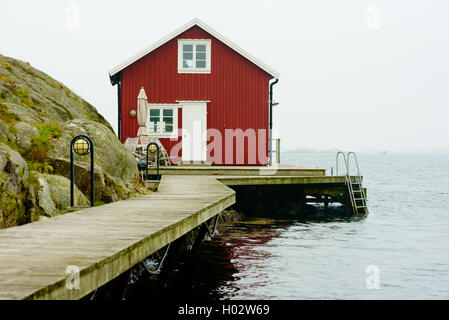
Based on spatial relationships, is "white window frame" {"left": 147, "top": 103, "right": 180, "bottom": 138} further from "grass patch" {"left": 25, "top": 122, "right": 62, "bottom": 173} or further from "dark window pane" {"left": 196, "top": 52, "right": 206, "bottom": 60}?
"grass patch" {"left": 25, "top": 122, "right": 62, "bottom": 173}

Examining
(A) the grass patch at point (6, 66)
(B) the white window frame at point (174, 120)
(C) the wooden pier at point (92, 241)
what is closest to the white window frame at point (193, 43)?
(B) the white window frame at point (174, 120)

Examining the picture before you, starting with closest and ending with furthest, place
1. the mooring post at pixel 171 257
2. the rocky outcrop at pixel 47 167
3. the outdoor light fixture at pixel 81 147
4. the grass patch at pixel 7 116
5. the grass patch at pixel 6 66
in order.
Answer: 1. the rocky outcrop at pixel 47 167
2. the mooring post at pixel 171 257
3. the outdoor light fixture at pixel 81 147
4. the grass patch at pixel 7 116
5. the grass patch at pixel 6 66

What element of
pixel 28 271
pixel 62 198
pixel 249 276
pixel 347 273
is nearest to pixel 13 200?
pixel 62 198

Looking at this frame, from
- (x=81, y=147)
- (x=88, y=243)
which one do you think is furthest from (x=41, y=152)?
(x=88, y=243)

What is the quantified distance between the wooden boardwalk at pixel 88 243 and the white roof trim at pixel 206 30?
12.4 m

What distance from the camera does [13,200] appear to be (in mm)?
7938

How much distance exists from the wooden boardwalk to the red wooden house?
39.1 feet

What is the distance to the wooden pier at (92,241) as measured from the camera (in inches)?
167

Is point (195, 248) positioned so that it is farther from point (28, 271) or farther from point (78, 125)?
point (28, 271)

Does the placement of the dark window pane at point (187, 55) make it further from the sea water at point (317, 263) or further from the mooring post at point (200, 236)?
the mooring post at point (200, 236)

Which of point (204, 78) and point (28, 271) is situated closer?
point (28, 271)

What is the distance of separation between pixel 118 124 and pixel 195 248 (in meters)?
10.7

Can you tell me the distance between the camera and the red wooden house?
71.6 ft

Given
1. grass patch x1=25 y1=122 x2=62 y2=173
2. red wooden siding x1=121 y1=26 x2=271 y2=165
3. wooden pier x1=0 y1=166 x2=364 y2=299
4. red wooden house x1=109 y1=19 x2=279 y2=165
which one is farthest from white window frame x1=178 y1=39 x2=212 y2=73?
wooden pier x1=0 y1=166 x2=364 y2=299
